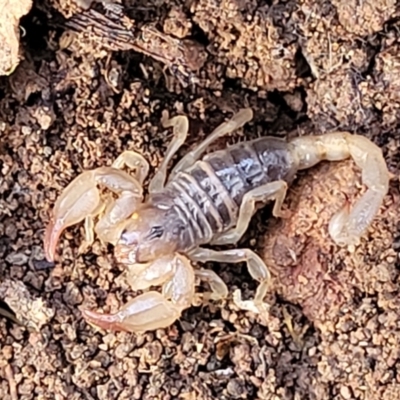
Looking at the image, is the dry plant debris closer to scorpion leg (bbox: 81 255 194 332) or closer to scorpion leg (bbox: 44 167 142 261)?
scorpion leg (bbox: 44 167 142 261)

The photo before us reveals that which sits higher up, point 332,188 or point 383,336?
point 332,188

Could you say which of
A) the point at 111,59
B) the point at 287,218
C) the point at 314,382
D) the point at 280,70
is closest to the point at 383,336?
the point at 314,382

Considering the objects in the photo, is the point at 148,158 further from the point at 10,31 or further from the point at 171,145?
the point at 10,31

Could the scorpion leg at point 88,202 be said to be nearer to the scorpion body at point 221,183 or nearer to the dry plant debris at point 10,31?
the scorpion body at point 221,183

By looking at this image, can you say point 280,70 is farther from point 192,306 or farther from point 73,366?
point 73,366

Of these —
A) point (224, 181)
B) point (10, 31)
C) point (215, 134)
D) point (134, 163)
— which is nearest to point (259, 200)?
point (224, 181)

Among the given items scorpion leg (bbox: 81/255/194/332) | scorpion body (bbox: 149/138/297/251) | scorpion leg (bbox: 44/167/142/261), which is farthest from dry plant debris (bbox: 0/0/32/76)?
scorpion leg (bbox: 81/255/194/332)
